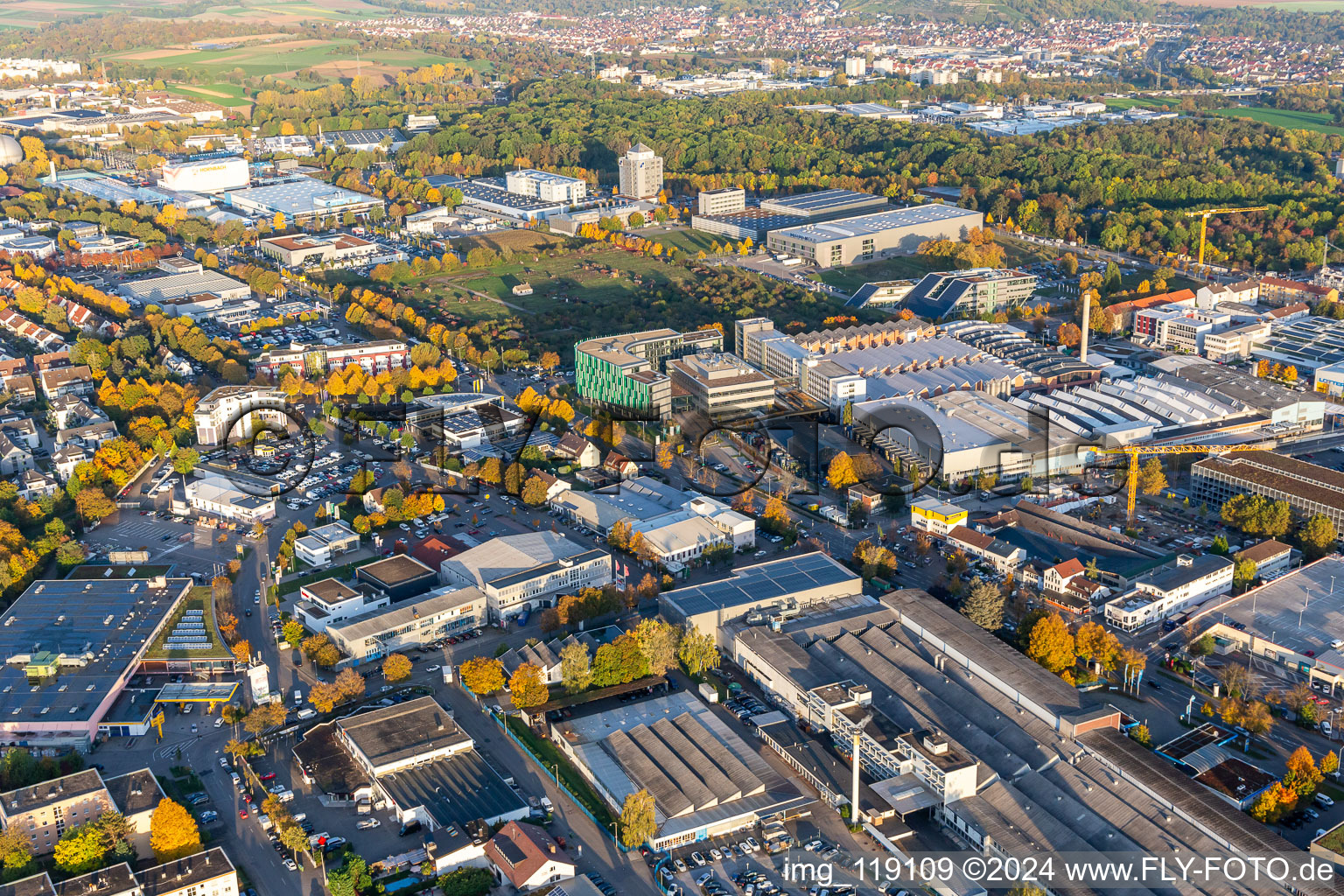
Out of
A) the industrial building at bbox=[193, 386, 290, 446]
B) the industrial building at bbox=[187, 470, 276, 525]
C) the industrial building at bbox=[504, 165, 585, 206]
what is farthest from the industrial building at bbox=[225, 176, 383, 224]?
the industrial building at bbox=[187, 470, 276, 525]

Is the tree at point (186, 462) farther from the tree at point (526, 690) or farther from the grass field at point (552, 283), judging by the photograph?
the grass field at point (552, 283)

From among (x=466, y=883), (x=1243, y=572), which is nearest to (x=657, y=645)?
(x=466, y=883)

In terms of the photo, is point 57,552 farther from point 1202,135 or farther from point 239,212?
point 1202,135

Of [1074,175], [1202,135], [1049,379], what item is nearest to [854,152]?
[1074,175]

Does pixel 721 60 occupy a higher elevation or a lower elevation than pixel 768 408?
higher

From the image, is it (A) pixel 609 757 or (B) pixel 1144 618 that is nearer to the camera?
(A) pixel 609 757
